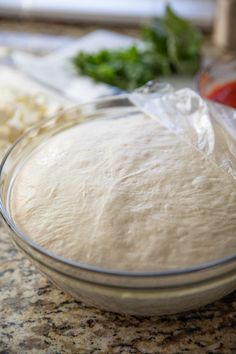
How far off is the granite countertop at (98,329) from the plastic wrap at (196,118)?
0.69 ft

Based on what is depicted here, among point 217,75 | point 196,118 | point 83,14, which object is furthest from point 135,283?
point 83,14

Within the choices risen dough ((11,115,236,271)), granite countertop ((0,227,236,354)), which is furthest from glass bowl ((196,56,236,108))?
granite countertop ((0,227,236,354))

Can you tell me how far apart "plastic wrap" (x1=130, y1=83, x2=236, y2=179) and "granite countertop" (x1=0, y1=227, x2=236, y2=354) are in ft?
0.69

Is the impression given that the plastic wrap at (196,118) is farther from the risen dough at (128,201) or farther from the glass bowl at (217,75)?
the glass bowl at (217,75)

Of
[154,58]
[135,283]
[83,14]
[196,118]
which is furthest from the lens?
[83,14]

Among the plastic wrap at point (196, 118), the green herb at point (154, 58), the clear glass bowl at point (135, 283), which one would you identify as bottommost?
the green herb at point (154, 58)

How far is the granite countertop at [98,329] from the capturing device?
655mm

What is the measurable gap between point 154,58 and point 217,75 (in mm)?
231

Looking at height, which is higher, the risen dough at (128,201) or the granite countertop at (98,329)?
the risen dough at (128,201)

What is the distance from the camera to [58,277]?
1.99ft

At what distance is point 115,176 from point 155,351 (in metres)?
0.24

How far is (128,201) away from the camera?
2.12 feet

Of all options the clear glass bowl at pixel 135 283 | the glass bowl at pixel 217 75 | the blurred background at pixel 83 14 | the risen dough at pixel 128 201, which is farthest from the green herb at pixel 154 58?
the clear glass bowl at pixel 135 283

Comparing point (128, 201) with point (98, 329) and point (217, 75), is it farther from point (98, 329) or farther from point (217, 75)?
point (217, 75)
